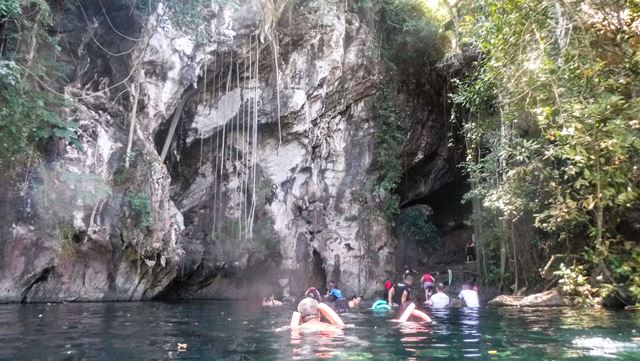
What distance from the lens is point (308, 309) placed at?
6.25m

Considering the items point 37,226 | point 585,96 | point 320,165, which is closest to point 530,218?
point 320,165

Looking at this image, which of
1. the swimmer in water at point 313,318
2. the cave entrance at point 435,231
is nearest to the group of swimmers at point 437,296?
the swimmer in water at point 313,318

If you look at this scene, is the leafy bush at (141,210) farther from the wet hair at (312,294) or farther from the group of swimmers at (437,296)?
the group of swimmers at (437,296)

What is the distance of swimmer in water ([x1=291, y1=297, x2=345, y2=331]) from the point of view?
5992 mm

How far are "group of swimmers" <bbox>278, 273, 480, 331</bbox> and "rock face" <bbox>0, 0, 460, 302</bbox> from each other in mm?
3763

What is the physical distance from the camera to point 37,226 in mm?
10438

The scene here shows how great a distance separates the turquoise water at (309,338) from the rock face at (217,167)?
10.5 feet

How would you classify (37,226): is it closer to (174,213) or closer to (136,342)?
(174,213)

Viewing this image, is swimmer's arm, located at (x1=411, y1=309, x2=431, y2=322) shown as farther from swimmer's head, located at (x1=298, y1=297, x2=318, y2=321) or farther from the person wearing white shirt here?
the person wearing white shirt

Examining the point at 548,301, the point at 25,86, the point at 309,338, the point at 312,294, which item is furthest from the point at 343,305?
the point at 25,86

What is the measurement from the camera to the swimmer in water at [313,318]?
19.7 feet

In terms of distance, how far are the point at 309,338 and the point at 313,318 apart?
71 cm

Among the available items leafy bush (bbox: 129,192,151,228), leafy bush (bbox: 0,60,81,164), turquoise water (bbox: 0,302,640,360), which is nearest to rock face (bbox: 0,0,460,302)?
leafy bush (bbox: 129,192,151,228)

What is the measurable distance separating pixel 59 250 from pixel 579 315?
9.65m
